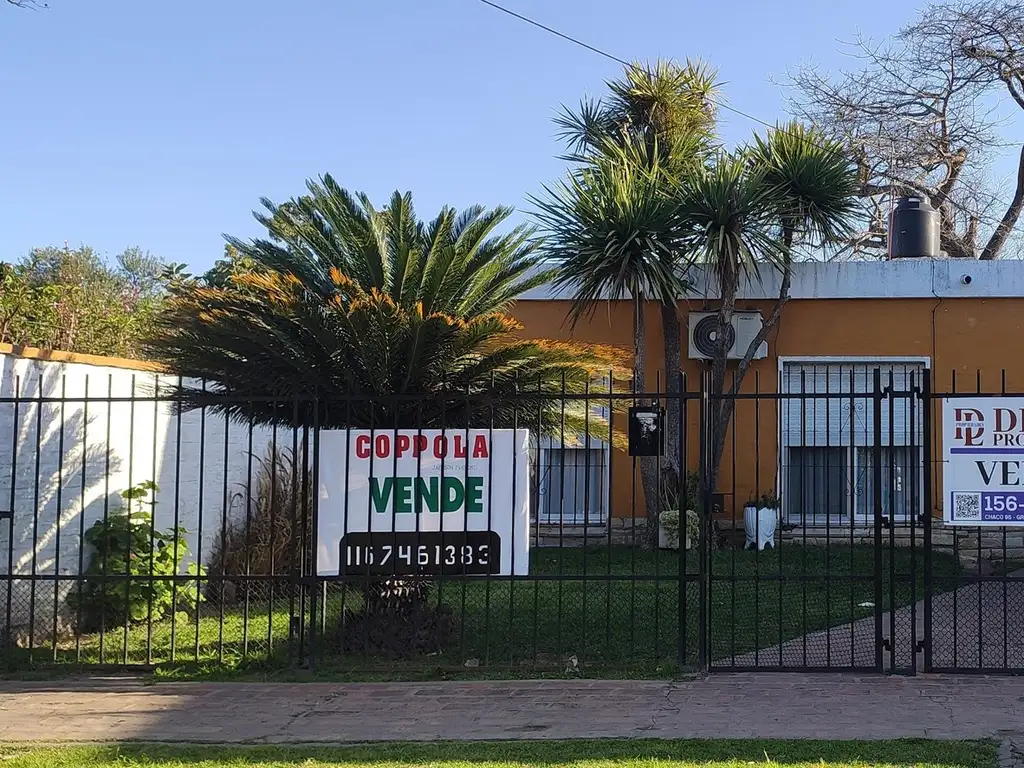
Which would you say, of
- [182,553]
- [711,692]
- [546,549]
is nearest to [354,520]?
[182,553]

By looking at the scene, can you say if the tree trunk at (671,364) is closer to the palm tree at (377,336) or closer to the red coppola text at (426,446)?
the palm tree at (377,336)

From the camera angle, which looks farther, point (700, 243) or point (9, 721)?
point (700, 243)

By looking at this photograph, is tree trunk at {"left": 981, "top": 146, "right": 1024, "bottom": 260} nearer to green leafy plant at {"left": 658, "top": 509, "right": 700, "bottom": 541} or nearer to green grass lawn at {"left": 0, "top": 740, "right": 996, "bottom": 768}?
green leafy plant at {"left": 658, "top": 509, "right": 700, "bottom": 541}

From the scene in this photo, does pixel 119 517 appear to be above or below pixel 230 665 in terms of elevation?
above

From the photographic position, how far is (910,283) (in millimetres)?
14539

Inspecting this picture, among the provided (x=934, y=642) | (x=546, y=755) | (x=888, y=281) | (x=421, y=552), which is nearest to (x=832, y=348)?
(x=888, y=281)

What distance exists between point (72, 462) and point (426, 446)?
3.77 metres

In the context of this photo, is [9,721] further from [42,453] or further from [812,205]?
[812,205]

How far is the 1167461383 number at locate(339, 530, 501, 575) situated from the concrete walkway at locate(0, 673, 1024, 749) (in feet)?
2.80

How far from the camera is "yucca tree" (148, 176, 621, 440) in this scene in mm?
8328

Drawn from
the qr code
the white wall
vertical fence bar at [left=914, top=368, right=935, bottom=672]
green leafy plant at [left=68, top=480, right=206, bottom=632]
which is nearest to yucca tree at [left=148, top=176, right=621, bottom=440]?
the white wall

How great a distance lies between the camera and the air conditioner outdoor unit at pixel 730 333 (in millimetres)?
14727

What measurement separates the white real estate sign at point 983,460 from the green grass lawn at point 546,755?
2.24 metres

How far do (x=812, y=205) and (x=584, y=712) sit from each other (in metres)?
9.36
